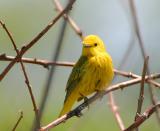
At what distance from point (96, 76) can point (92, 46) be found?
1.65ft

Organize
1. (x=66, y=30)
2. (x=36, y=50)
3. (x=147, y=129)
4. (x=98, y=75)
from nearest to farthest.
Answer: (x=66, y=30)
(x=98, y=75)
(x=147, y=129)
(x=36, y=50)

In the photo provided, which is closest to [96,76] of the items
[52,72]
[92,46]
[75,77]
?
[75,77]

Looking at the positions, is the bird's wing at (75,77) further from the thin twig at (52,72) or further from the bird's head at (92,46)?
the thin twig at (52,72)

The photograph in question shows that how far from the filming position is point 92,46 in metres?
6.48

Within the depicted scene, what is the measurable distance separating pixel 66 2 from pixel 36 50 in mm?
10603

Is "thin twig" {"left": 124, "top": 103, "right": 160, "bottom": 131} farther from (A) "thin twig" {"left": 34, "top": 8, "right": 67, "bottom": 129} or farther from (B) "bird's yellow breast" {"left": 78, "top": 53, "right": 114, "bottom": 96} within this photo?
(B) "bird's yellow breast" {"left": 78, "top": 53, "right": 114, "bottom": 96}

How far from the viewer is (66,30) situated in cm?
240

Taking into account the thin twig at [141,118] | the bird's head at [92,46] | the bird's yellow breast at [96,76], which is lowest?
the thin twig at [141,118]

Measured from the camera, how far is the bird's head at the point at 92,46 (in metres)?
6.45

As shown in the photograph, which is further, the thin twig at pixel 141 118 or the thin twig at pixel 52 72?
the thin twig at pixel 141 118

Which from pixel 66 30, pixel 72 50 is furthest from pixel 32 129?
pixel 72 50

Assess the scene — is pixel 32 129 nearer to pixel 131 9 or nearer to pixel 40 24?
pixel 131 9

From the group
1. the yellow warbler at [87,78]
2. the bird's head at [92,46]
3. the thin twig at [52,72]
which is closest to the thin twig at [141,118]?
the thin twig at [52,72]

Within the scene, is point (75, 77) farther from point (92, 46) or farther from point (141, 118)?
point (141, 118)
